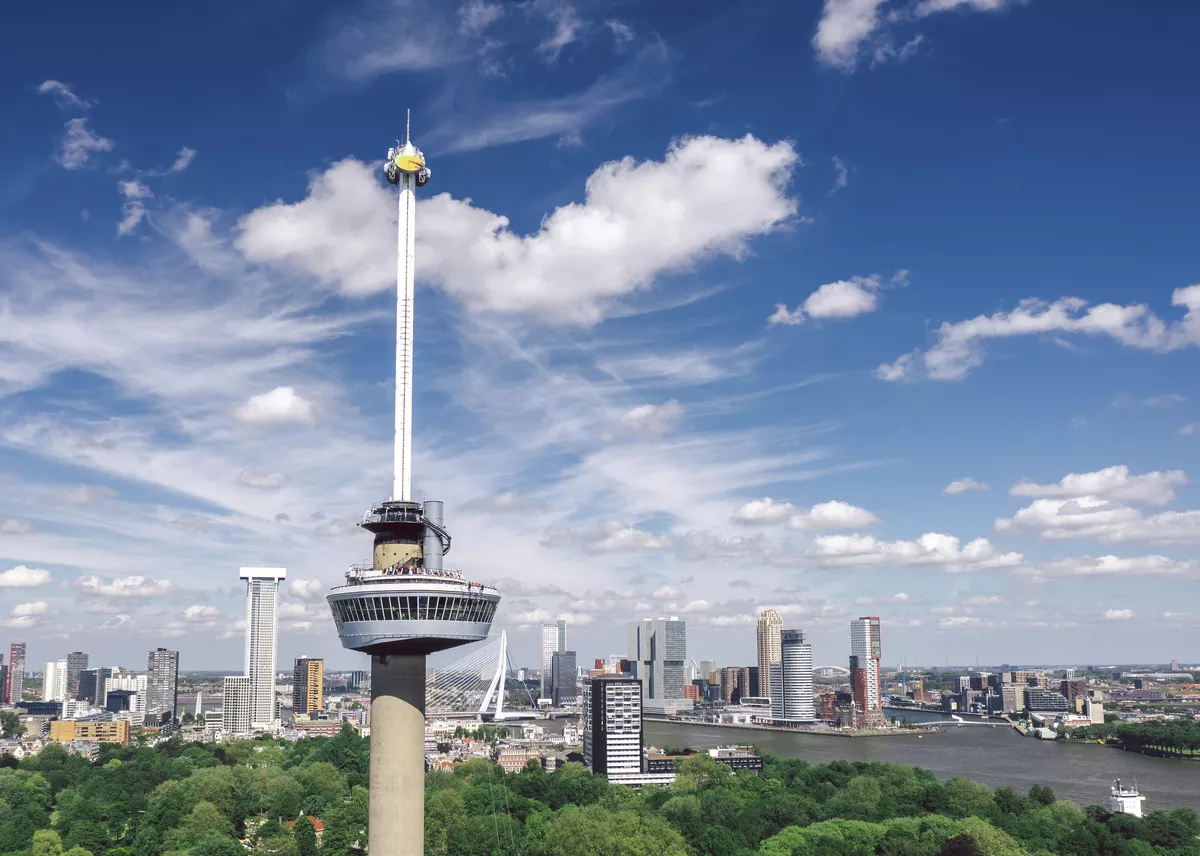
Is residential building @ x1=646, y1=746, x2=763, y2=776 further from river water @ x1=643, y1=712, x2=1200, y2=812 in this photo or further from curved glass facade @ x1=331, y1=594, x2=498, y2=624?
curved glass facade @ x1=331, y1=594, x2=498, y2=624

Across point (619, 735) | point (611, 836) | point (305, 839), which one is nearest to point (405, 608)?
point (611, 836)

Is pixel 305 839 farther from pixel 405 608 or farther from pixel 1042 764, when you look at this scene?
pixel 1042 764

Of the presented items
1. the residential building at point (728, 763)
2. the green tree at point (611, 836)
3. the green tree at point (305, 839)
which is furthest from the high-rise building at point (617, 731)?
the green tree at point (305, 839)

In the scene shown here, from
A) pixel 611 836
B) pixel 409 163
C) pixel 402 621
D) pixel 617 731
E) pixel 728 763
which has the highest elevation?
pixel 409 163

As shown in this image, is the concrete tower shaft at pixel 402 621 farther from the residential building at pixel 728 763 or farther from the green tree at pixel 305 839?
the residential building at pixel 728 763

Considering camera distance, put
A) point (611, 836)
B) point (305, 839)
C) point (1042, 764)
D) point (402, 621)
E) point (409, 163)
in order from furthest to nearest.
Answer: point (1042, 764), point (305, 839), point (611, 836), point (409, 163), point (402, 621)

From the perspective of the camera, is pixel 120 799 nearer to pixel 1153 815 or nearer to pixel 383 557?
pixel 383 557

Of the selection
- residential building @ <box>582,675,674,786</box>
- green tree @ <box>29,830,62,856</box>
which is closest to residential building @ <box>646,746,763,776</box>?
residential building @ <box>582,675,674,786</box>
